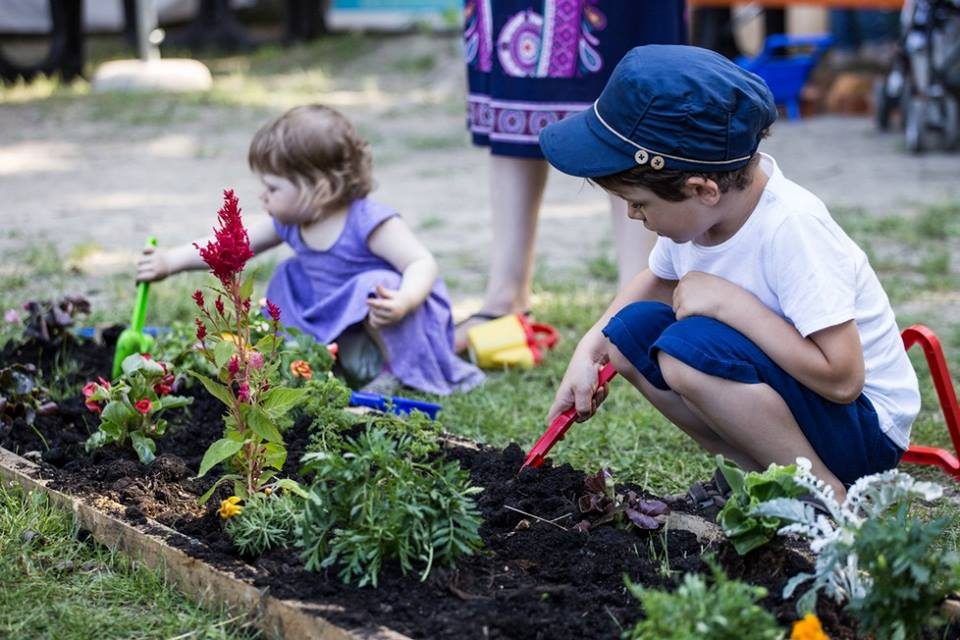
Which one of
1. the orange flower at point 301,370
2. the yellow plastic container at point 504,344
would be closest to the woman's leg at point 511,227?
the yellow plastic container at point 504,344

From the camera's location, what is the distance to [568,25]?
3912mm

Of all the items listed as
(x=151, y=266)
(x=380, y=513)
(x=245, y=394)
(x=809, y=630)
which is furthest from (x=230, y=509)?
(x=151, y=266)

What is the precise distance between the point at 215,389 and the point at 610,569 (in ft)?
2.51

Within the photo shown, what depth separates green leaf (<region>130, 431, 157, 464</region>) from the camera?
2.77 metres

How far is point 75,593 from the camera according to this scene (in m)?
2.33

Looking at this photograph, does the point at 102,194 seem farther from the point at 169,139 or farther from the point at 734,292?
the point at 734,292

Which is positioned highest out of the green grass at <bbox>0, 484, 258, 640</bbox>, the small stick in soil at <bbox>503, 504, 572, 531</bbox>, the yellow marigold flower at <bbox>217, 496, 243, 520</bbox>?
the yellow marigold flower at <bbox>217, 496, 243, 520</bbox>

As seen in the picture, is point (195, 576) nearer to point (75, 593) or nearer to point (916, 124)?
point (75, 593)

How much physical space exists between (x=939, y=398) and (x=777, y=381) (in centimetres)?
59

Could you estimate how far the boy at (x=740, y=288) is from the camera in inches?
91.4

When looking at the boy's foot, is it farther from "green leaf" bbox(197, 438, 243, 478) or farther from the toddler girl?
"green leaf" bbox(197, 438, 243, 478)

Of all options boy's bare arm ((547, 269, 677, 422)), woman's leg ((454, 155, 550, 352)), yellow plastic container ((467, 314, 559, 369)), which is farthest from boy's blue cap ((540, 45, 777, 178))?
woman's leg ((454, 155, 550, 352))

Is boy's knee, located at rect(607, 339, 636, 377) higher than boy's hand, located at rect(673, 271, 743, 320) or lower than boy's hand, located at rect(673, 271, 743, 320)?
lower

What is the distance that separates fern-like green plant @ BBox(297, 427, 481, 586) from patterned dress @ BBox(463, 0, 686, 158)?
1945 millimetres
